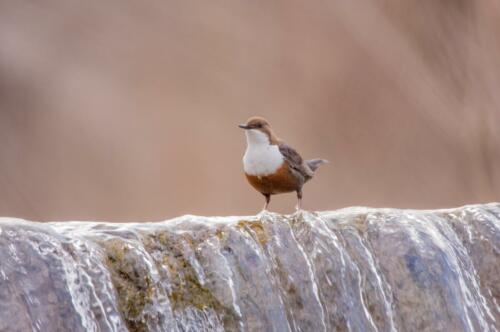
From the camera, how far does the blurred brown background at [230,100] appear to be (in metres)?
13.6

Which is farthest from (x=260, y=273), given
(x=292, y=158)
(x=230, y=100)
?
(x=230, y=100)

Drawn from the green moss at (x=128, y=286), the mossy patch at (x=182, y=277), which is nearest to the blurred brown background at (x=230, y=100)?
the mossy patch at (x=182, y=277)


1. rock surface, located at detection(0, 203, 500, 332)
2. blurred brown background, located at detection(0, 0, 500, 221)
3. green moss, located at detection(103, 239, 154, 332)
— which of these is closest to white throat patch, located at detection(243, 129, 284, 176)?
rock surface, located at detection(0, 203, 500, 332)

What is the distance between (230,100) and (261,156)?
8127 mm

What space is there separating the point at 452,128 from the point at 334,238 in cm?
975

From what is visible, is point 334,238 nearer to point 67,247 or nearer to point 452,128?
point 67,247

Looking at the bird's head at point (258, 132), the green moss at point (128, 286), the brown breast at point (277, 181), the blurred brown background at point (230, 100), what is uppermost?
the blurred brown background at point (230, 100)

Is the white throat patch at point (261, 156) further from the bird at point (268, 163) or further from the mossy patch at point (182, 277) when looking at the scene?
the mossy patch at point (182, 277)

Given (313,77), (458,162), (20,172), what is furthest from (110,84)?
(458,162)

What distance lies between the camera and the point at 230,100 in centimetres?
1408

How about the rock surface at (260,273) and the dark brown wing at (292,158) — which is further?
the dark brown wing at (292,158)

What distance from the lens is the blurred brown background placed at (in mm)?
13617

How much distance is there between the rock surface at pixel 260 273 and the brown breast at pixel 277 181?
3.34ft

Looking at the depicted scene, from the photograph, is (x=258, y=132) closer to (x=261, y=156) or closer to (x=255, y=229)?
(x=261, y=156)
